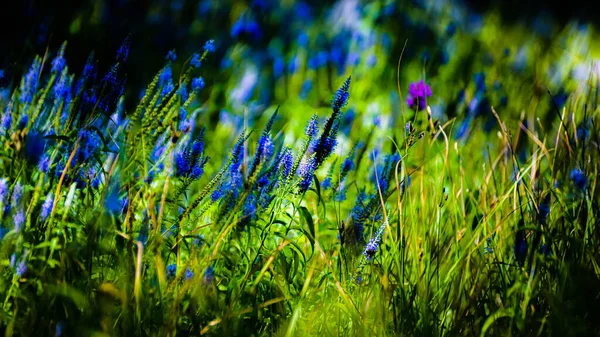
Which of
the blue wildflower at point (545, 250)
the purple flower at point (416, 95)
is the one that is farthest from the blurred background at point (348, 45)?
the blue wildflower at point (545, 250)

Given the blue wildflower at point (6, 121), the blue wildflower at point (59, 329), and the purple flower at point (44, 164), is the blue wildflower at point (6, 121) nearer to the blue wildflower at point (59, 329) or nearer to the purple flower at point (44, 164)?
the purple flower at point (44, 164)

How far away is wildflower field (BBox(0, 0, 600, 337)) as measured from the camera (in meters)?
1.15

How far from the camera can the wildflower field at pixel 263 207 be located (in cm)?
115

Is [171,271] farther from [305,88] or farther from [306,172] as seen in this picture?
[305,88]

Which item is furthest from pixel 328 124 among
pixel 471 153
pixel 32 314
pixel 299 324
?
pixel 471 153

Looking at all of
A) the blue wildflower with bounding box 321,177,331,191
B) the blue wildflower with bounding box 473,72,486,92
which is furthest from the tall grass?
the blue wildflower with bounding box 473,72,486,92

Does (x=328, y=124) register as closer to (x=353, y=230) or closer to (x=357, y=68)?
(x=353, y=230)

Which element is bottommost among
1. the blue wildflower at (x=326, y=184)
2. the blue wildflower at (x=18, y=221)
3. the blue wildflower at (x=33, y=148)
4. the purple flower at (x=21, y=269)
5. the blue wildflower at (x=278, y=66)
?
the purple flower at (x=21, y=269)

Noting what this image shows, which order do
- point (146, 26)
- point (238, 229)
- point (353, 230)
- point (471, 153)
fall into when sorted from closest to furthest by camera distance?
1. point (238, 229)
2. point (353, 230)
3. point (471, 153)
4. point (146, 26)

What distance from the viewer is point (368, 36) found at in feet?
9.53

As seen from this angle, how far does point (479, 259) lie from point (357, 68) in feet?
5.32

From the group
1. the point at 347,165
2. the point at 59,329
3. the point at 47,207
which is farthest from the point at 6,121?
the point at 347,165

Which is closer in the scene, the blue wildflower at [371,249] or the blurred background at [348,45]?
the blue wildflower at [371,249]

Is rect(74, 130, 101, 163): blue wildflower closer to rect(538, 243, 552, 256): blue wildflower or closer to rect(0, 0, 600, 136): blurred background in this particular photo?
rect(538, 243, 552, 256): blue wildflower
